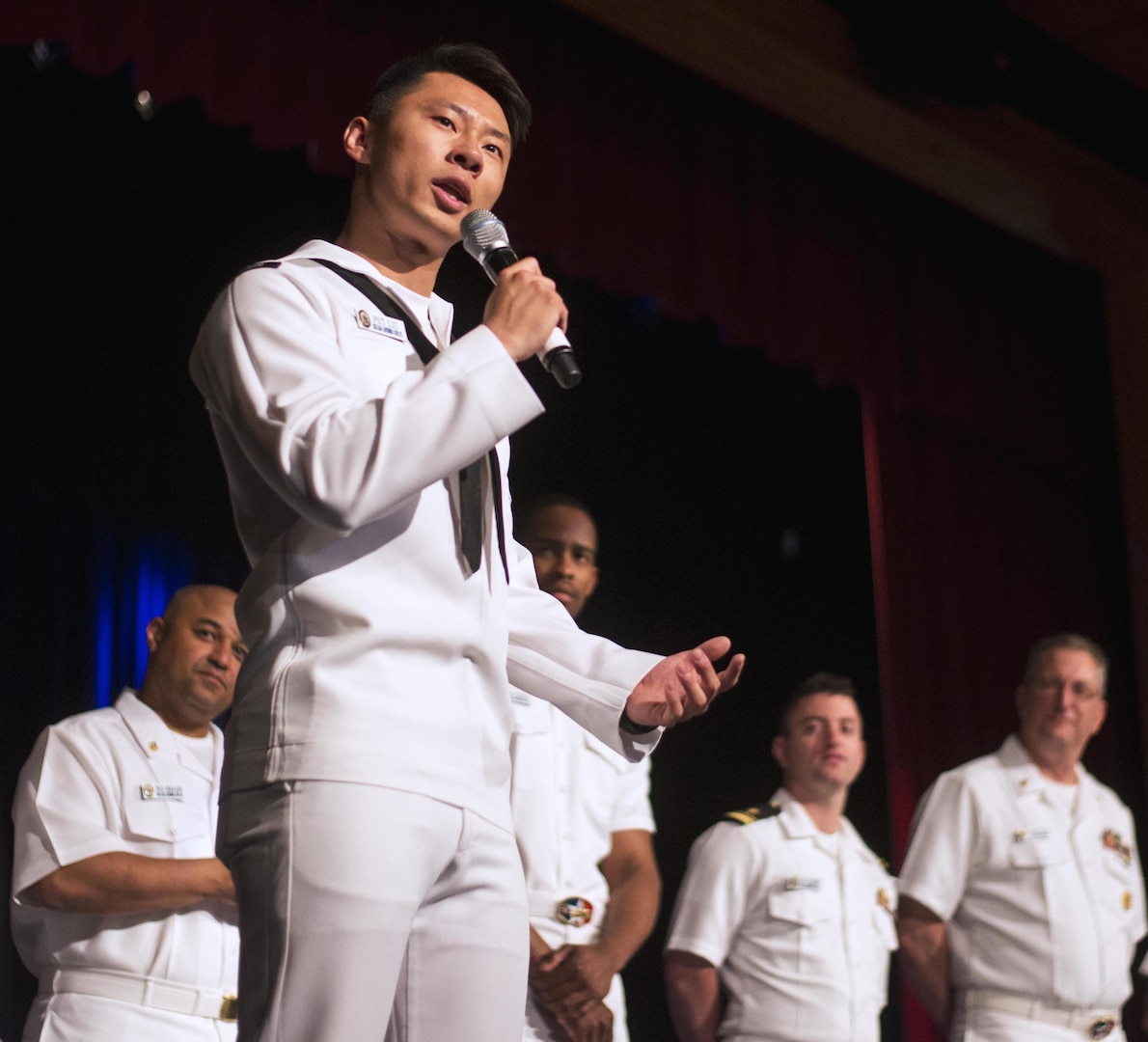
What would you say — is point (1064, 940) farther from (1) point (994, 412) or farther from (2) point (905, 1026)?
(1) point (994, 412)

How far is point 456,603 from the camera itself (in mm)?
1236

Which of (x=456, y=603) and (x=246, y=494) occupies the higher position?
(x=246, y=494)

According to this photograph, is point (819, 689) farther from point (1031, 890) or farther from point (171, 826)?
point (171, 826)

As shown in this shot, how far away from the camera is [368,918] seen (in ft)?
3.59

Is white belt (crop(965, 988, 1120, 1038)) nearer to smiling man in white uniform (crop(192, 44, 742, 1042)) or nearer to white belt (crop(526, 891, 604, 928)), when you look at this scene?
white belt (crop(526, 891, 604, 928))

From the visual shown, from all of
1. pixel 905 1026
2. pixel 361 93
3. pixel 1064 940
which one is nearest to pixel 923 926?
pixel 1064 940

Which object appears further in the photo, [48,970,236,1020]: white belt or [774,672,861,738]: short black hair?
[774,672,861,738]: short black hair

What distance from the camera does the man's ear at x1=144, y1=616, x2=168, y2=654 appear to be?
10.6 feet

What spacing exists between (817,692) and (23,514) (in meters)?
2.20

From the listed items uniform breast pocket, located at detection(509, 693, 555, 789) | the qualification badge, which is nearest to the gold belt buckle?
the qualification badge

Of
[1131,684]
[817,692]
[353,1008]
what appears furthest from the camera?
[1131,684]

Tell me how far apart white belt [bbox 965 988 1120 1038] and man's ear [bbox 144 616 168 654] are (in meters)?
2.26

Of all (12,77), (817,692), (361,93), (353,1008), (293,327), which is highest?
(12,77)

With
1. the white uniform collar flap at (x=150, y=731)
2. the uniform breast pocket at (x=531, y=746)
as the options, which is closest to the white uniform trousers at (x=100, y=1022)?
the white uniform collar flap at (x=150, y=731)
